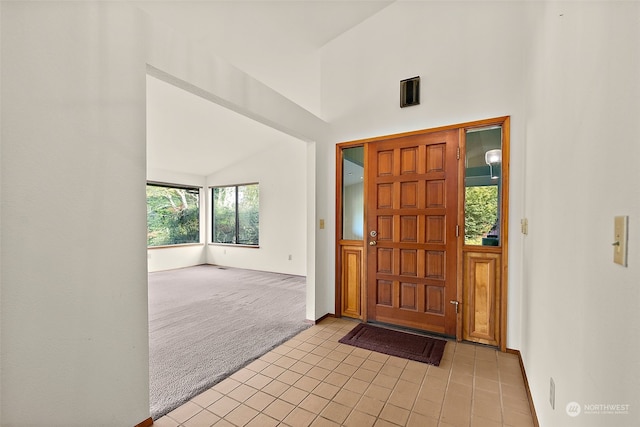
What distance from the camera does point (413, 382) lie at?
2.10 metres

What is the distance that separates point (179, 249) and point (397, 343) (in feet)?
19.3

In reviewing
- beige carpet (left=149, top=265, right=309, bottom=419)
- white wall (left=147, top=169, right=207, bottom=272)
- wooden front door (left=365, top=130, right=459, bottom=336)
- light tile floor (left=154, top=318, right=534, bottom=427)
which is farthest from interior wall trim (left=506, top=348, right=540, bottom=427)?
→ white wall (left=147, top=169, right=207, bottom=272)

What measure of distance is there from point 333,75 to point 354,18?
65 cm

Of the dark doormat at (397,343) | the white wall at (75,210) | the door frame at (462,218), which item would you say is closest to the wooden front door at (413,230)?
the door frame at (462,218)

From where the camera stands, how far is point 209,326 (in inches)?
125

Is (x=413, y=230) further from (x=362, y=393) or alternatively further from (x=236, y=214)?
(x=236, y=214)

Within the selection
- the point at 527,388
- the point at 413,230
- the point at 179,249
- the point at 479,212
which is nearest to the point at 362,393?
the point at 527,388

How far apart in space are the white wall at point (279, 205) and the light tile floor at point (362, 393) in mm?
3538

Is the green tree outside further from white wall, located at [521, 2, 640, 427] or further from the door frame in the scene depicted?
white wall, located at [521, 2, 640, 427]

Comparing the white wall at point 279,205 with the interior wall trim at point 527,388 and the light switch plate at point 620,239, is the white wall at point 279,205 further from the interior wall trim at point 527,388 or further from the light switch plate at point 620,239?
the light switch plate at point 620,239

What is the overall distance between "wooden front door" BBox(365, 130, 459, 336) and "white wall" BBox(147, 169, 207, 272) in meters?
5.24

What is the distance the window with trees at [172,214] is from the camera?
6387 millimetres

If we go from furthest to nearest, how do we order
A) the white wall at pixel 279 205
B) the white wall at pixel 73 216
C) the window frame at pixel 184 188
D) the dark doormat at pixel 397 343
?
the window frame at pixel 184 188 → the white wall at pixel 279 205 → the dark doormat at pixel 397 343 → the white wall at pixel 73 216

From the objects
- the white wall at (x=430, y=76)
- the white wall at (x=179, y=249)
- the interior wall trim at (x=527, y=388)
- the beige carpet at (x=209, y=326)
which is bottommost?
the beige carpet at (x=209, y=326)
